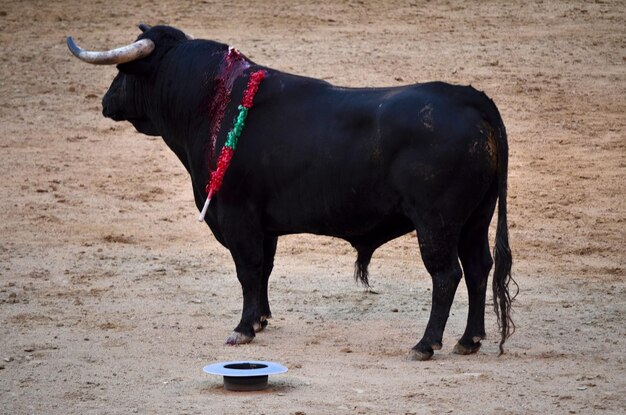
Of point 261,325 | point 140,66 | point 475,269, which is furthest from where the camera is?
point 140,66

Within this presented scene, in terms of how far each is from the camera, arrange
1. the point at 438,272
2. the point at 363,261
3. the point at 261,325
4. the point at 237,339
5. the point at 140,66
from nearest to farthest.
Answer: the point at 438,272 → the point at 237,339 → the point at 363,261 → the point at 261,325 → the point at 140,66

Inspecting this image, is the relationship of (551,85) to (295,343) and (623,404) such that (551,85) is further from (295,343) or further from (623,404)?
(623,404)

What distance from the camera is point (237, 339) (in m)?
10.4

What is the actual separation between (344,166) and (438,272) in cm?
99

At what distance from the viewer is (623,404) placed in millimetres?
8578

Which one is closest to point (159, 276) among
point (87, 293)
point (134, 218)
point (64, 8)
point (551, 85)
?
point (87, 293)

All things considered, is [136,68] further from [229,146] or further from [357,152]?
[357,152]

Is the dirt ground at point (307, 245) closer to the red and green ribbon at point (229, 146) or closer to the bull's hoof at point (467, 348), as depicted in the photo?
the bull's hoof at point (467, 348)

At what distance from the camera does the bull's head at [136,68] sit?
10.9 m

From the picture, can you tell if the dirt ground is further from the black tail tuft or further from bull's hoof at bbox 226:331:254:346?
the black tail tuft

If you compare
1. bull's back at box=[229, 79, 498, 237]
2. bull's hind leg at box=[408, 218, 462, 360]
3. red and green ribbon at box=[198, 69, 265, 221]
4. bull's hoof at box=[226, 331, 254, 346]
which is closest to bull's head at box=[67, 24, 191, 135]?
red and green ribbon at box=[198, 69, 265, 221]

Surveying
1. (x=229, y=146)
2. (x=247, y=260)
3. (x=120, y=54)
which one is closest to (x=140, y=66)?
(x=120, y=54)

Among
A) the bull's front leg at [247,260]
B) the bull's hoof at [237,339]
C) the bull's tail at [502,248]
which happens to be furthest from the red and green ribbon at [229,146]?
the bull's tail at [502,248]

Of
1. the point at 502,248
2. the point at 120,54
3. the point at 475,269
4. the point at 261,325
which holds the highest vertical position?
the point at 120,54
